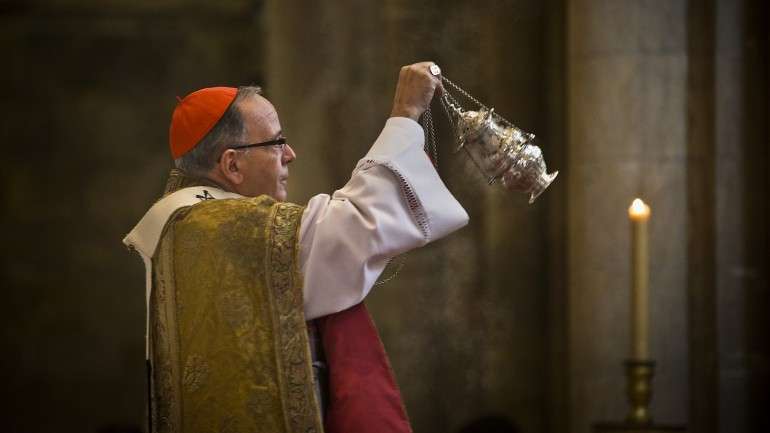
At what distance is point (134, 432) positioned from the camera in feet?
17.8

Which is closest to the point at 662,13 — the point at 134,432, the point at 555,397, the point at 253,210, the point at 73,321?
the point at 555,397

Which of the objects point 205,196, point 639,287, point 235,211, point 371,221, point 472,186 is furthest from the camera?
point 472,186

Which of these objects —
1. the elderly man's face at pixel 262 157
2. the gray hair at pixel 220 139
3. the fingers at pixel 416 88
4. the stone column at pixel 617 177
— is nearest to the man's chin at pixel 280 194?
the elderly man's face at pixel 262 157

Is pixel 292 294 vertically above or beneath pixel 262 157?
beneath

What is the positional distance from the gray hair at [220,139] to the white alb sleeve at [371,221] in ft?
1.15

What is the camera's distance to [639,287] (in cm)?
342

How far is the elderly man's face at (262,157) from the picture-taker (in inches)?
123

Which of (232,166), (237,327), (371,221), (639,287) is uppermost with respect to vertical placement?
(232,166)

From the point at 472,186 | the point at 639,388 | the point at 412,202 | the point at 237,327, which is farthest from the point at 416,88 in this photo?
the point at 472,186

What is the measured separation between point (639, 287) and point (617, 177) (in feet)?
3.19

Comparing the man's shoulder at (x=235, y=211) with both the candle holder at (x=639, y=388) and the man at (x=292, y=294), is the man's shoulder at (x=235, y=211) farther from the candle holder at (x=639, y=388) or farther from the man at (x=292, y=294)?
the candle holder at (x=639, y=388)

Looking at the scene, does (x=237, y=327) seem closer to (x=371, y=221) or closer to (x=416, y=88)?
(x=371, y=221)

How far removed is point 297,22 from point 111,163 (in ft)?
5.40

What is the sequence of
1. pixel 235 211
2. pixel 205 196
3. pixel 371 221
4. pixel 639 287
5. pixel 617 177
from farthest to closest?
pixel 617 177
pixel 639 287
pixel 205 196
pixel 235 211
pixel 371 221
